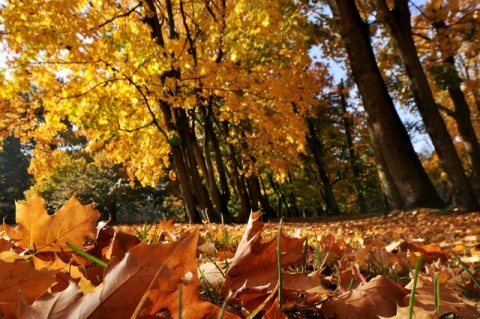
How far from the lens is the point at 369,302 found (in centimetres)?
81

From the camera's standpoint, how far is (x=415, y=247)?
1.77 metres

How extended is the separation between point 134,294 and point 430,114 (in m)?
8.01

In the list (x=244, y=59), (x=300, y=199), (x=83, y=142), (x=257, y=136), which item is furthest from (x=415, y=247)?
(x=83, y=142)

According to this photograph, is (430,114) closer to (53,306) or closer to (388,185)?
(388,185)

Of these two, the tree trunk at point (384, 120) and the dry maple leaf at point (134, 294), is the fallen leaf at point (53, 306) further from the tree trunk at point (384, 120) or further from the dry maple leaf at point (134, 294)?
the tree trunk at point (384, 120)

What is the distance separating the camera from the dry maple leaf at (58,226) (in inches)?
39.3

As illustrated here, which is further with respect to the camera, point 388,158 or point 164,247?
point 388,158

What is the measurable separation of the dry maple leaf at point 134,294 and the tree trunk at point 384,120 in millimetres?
7342

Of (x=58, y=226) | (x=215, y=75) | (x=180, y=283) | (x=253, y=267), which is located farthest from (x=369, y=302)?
(x=215, y=75)

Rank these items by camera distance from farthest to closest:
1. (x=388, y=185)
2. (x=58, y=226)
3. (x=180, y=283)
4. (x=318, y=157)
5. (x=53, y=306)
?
(x=318, y=157), (x=388, y=185), (x=58, y=226), (x=180, y=283), (x=53, y=306)

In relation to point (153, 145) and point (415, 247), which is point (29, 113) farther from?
point (415, 247)

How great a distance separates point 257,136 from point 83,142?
21.7 meters

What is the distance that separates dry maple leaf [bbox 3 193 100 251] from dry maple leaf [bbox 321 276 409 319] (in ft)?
2.06

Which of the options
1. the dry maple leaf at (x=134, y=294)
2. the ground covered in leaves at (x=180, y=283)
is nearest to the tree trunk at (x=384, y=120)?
the ground covered in leaves at (x=180, y=283)
